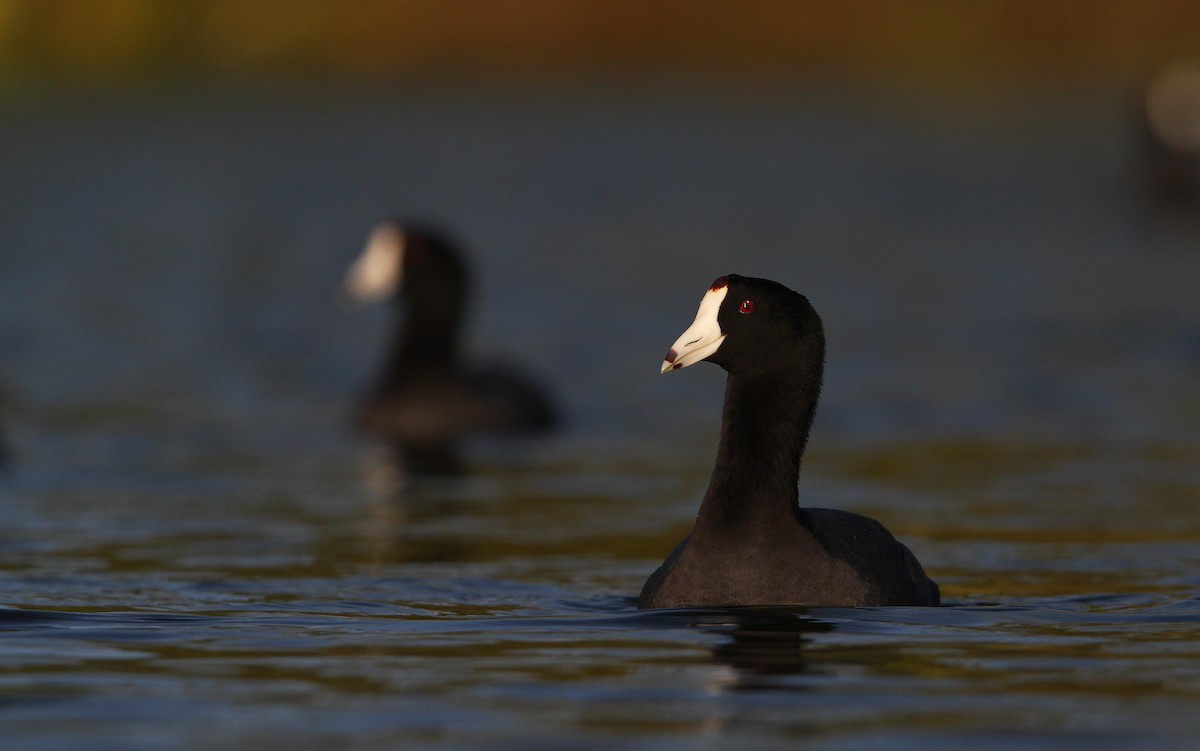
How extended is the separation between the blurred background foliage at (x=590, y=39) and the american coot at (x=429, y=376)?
82.9ft

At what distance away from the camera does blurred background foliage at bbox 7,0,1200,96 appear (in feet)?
145

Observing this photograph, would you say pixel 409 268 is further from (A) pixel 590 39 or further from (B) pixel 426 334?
(A) pixel 590 39

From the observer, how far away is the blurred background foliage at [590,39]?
44.2m

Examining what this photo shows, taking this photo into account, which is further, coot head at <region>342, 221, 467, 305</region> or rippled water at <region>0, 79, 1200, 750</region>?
coot head at <region>342, 221, 467, 305</region>

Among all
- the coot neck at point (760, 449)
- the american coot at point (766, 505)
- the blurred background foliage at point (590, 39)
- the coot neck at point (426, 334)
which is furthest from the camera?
the blurred background foliage at point (590, 39)

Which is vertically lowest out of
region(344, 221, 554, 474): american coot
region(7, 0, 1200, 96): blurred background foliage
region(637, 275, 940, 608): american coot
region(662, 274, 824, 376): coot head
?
region(637, 275, 940, 608): american coot

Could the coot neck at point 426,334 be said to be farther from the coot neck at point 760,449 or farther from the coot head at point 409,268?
the coot neck at point 760,449

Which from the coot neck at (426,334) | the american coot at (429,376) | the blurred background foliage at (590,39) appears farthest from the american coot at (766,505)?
the blurred background foliage at (590,39)

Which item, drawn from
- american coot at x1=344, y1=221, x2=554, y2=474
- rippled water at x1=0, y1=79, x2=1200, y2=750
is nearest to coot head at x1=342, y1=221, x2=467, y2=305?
american coot at x1=344, y1=221, x2=554, y2=474

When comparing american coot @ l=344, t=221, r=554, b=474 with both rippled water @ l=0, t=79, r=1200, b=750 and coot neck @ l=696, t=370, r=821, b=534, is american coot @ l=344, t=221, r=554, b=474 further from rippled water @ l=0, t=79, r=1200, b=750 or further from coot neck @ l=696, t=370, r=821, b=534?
coot neck @ l=696, t=370, r=821, b=534

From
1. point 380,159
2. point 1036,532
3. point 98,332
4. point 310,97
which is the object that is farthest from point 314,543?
point 310,97

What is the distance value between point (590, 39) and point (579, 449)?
3405 centimetres

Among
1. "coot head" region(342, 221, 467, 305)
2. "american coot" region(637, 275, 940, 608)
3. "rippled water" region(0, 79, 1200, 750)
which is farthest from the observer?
"coot head" region(342, 221, 467, 305)

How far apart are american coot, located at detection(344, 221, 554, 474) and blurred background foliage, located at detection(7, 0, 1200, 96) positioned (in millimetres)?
25271
